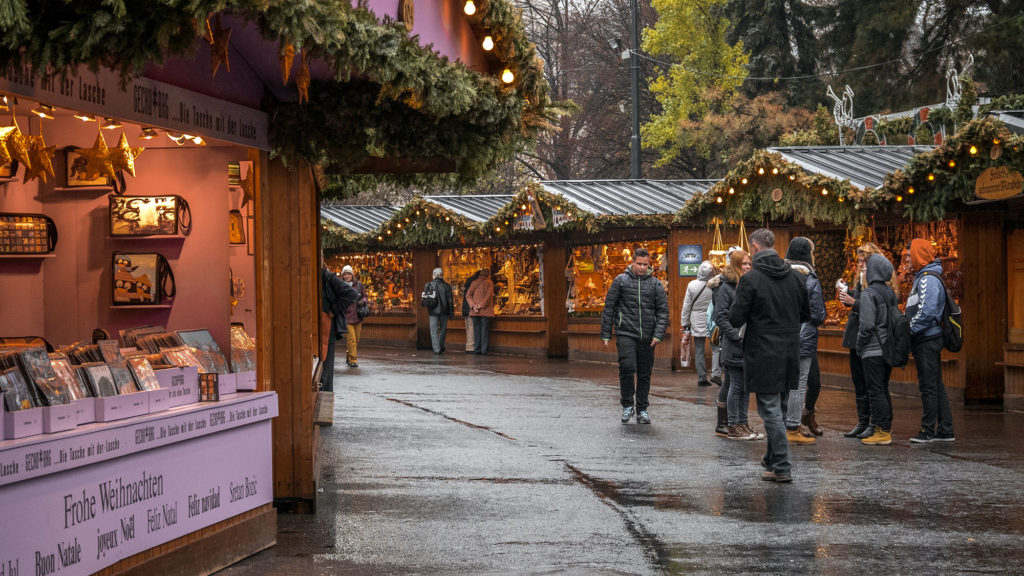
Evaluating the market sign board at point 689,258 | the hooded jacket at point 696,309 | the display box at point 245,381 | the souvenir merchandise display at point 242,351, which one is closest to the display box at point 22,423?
the display box at point 245,381

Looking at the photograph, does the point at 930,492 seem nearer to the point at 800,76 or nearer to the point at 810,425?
the point at 810,425

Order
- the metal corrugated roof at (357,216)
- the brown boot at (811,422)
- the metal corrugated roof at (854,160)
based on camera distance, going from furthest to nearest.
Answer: the metal corrugated roof at (357,216), the metal corrugated roof at (854,160), the brown boot at (811,422)

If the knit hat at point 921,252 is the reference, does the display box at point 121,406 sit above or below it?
below

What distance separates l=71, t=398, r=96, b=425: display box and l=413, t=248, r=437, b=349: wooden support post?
986 inches

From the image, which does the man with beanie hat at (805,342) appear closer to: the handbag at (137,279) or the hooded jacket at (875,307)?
the hooded jacket at (875,307)

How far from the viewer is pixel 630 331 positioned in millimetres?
14078

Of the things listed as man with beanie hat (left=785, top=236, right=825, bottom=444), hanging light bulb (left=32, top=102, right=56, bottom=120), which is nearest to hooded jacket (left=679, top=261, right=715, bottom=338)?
man with beanie hat (left=785, top=236, right=825, bottom=444)

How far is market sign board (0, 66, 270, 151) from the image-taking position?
19.2ft

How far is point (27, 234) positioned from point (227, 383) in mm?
1687

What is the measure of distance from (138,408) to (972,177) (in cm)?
1191

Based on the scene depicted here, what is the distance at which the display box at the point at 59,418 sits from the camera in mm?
5754

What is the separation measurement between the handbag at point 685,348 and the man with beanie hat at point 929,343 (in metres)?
7.34

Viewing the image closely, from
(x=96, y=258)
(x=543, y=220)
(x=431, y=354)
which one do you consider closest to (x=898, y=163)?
(x=543, y=220)

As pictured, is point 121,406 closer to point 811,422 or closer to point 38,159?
point 38,159
